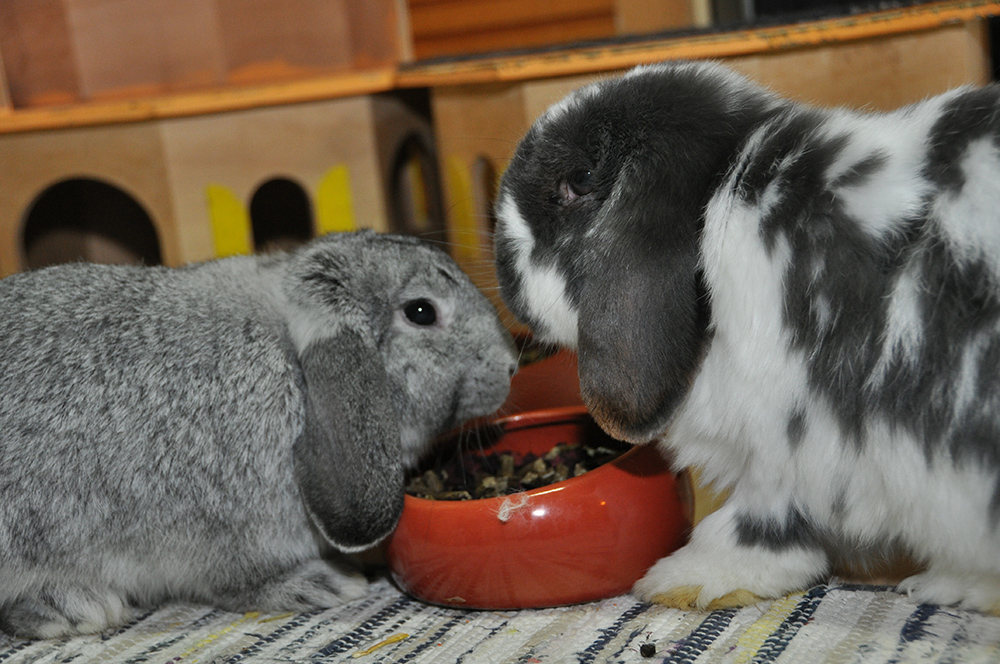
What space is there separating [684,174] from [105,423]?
92 cm

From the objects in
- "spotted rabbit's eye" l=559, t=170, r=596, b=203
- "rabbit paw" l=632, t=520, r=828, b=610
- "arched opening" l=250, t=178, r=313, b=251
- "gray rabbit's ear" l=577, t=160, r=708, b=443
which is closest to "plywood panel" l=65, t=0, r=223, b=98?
"arched opening" l=250, t=178, r=313, b=251

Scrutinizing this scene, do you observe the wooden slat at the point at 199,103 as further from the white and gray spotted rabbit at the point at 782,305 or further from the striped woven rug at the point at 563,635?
the striped woven rug at the point at 563,635

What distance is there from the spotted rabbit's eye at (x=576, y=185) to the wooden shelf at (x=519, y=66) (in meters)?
0.95

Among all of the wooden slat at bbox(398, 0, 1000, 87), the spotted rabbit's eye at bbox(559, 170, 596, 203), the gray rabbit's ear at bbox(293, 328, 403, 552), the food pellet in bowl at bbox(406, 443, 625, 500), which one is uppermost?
the wooden slat at bbox(398, 0, 1000, 87)

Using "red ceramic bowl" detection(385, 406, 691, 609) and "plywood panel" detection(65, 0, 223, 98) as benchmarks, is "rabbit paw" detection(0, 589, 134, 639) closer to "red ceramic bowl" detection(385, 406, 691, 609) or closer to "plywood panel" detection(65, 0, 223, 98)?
"red ceramic bowl" detection(385, 406, 691, 609)

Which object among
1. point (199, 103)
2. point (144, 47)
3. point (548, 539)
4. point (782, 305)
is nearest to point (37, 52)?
point (144, 47)

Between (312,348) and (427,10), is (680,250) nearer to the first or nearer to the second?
(312,348)

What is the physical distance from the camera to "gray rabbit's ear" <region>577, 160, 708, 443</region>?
3.94ft

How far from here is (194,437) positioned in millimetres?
1440

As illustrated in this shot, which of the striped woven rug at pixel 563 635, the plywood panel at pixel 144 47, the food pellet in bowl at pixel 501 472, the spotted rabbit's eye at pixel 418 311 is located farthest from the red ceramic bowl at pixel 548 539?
the plywood panel at pixel 144 47

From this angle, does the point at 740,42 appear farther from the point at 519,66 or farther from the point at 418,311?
the point at 418,311

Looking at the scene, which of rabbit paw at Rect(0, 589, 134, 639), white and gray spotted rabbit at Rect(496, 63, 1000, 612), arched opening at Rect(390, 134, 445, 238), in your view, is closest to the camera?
white and gray spotted rabbit at Rect(496, 63, 1000, 612)

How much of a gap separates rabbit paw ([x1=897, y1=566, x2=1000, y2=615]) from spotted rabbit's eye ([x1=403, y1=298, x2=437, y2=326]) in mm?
844

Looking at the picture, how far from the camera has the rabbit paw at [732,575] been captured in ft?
4.28
